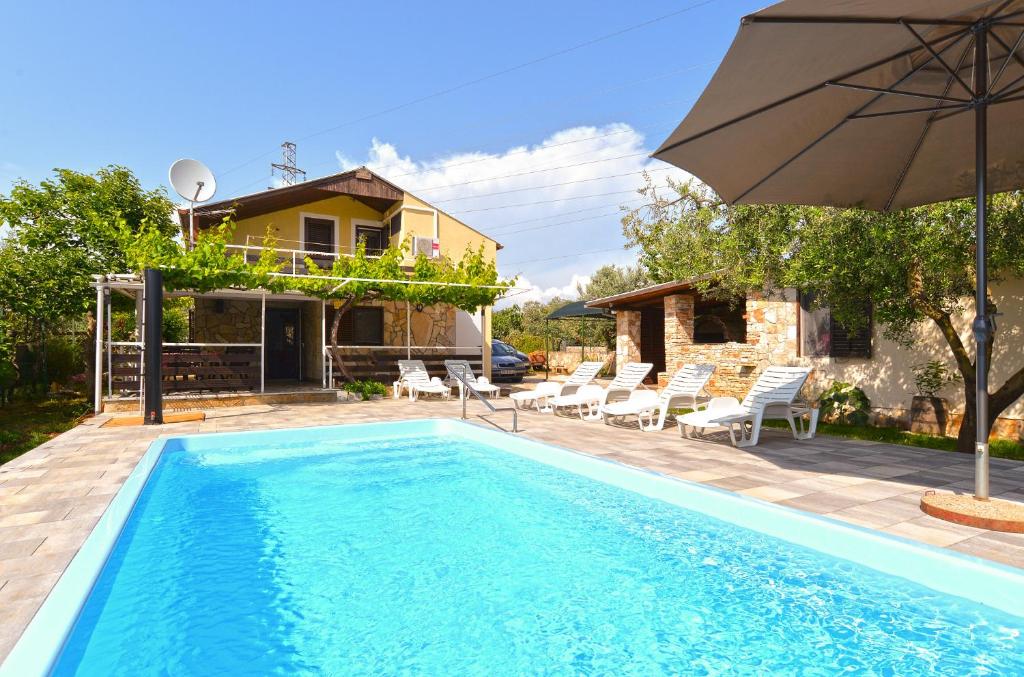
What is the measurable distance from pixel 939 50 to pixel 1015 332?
566cm

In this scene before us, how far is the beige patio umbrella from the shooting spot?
3674 millimetres

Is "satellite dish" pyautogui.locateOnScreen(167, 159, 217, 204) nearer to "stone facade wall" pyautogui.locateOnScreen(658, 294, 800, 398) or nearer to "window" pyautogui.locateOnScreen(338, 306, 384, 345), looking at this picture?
"window" pyautogui.locateOnScreen(338, 306, 384, 345)

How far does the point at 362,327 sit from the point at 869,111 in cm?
1519

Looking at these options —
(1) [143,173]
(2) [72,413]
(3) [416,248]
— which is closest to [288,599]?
(2) [72,413]

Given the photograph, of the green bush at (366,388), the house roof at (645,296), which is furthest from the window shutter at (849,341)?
the green bush at (366,388)

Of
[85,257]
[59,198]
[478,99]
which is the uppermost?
[478,99]

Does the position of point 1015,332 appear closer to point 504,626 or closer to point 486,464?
point 486,464

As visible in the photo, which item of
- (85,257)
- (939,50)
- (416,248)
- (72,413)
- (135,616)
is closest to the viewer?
(135,616)

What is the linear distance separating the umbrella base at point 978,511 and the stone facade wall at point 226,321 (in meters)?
17.3

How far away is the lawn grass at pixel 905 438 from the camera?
702 cm

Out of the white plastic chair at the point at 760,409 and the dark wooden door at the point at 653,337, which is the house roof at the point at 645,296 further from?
the white plastic chair at the point at 760,409

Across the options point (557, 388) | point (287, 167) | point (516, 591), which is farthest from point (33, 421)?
point (287, 167)

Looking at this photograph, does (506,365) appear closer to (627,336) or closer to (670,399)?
(627,336)

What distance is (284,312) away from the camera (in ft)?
61.7
